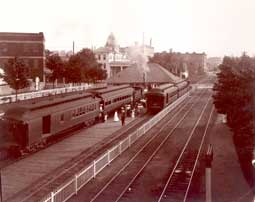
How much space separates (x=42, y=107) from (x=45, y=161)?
3.68 meters

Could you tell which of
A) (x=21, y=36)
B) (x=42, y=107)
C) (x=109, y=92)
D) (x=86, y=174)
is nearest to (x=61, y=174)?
(x=86, y=174)

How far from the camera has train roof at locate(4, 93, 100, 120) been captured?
22.5 meters

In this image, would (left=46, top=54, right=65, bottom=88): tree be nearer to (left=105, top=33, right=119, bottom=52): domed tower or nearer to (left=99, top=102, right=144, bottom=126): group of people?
(left=99, top=102, right=144, bottom=126): group of people

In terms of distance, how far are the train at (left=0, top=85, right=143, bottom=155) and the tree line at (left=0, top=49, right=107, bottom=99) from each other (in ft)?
26.2

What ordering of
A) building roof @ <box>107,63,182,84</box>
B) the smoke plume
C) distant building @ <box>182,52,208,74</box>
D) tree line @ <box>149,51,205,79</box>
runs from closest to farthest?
the smoke plume → building roof @ <box>107,63,182,84</box> → tree line @ <box>149,51,205,79</box> → distant building @ <box>182,52,208,74</box>

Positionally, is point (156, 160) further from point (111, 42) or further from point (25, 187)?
point (111, 42)

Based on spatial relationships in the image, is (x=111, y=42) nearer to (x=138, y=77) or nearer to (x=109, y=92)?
(x=138, y=77)

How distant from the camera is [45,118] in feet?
82.7

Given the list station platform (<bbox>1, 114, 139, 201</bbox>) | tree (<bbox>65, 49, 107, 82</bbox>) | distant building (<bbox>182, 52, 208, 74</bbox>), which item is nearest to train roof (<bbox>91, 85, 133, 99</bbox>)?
station platform (<bbox>1, 114, 139, 201</bbox>)

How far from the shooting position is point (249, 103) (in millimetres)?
18516

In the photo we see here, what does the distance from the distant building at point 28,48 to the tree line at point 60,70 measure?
179 centimetres

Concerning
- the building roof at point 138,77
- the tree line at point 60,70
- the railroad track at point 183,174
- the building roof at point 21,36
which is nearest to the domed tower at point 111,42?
the tree line at point 60,70

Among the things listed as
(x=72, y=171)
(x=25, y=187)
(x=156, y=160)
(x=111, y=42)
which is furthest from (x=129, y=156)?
(x=111, y=42)

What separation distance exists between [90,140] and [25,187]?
38.6 ft
